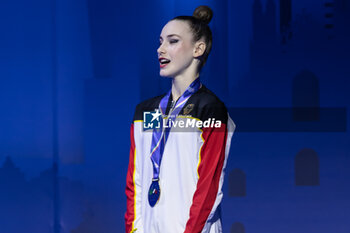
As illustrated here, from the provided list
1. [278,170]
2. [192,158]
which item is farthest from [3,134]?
[278,170]

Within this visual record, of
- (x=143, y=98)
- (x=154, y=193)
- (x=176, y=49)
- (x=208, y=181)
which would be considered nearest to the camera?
(x=208, y=181)

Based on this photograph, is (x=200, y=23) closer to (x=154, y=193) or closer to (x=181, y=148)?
(x=181, y=148)

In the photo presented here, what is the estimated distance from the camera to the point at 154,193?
1908 millimetres

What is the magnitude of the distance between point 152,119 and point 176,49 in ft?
1.11

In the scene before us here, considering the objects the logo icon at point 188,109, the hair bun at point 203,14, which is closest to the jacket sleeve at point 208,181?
the logo icon at point 188,109

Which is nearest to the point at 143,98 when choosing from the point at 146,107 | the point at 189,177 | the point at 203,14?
the point at 146,107

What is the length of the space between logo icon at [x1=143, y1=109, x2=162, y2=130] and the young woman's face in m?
0.19

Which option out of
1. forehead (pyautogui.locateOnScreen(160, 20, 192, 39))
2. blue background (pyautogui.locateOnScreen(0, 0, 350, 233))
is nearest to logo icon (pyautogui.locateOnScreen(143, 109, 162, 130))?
forehead (pyautogui.locateOnScreen(160, 20, 192, 39))

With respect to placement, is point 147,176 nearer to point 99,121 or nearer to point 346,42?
point 99,121

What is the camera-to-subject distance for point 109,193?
2811mm

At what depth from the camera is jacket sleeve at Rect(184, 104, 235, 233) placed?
1772mm

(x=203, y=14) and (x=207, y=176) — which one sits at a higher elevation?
(x=203, y=14)

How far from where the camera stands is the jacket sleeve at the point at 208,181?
5.82 feet

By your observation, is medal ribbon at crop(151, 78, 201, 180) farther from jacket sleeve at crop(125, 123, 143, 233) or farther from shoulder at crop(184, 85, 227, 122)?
jacket sleeve at crop(125, 123, 143, 233)
